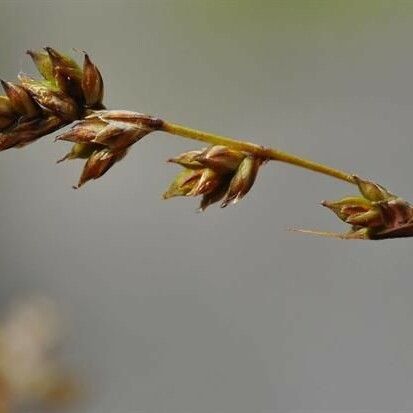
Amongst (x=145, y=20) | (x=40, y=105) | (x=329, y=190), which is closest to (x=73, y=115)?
(x=40, y=105)

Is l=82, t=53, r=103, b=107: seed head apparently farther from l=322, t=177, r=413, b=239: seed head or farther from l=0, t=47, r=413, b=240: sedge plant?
l=322, t=177, r=413, b=239: seed head

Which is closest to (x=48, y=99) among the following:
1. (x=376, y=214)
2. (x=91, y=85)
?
(x=91, y=85)

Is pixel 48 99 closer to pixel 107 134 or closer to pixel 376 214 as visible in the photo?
pixel 107 134

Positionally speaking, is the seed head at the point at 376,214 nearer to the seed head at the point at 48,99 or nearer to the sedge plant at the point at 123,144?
the sedge plant at the point at 123,144

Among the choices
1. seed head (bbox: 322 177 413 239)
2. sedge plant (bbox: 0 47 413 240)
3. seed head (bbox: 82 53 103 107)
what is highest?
seed head (bbox: 82 53 103 107)

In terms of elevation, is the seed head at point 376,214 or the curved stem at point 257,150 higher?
the curved stem at point 257,150

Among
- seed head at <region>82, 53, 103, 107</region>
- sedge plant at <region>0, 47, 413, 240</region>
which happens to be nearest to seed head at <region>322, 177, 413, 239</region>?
sedge plant at <region>0, 47, 413, 240</region>

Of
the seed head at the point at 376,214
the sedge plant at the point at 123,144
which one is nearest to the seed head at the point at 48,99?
the sedge plant at the point at 123,144
